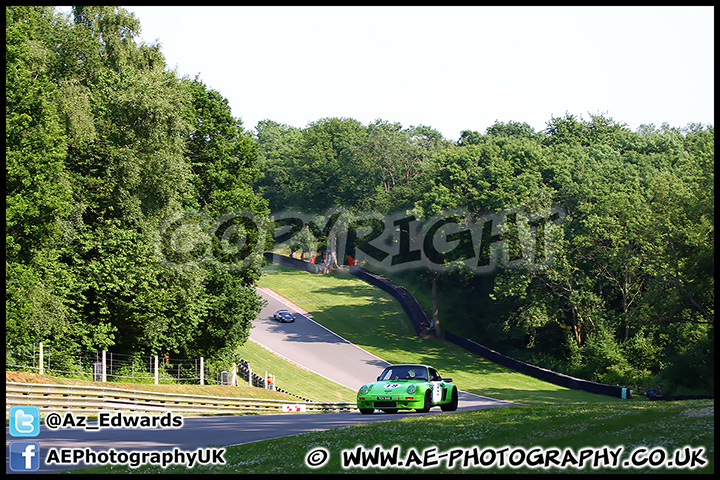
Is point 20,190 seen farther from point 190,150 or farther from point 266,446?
point 266,446

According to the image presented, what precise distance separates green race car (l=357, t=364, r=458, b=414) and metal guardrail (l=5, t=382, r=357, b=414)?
7789 millimetres

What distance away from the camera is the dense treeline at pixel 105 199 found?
28.9 meters

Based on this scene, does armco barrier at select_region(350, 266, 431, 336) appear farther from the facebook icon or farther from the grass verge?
the facebook icon

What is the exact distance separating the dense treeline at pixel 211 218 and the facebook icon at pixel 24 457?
17618 millimetres

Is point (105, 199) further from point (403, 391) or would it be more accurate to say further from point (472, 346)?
point (472, 346)

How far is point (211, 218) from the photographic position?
138ft

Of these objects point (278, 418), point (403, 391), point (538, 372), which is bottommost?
point (538, 372)

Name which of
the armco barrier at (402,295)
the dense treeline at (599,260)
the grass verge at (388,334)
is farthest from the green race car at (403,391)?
the armco barrier at (402,295)

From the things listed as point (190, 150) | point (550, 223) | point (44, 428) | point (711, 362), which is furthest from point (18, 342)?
point (550, 223)

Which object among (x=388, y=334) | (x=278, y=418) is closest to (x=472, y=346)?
(x=388, y=334)

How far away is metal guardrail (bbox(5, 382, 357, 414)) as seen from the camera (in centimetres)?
2011

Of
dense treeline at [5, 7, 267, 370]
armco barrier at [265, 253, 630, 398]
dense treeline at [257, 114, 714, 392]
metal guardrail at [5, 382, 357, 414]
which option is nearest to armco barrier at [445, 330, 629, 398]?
armco barrier at [265, 253, 630, 398]

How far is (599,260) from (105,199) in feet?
130

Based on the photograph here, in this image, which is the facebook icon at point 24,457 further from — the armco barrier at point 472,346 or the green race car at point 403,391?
the armco barrier at point 472,346
